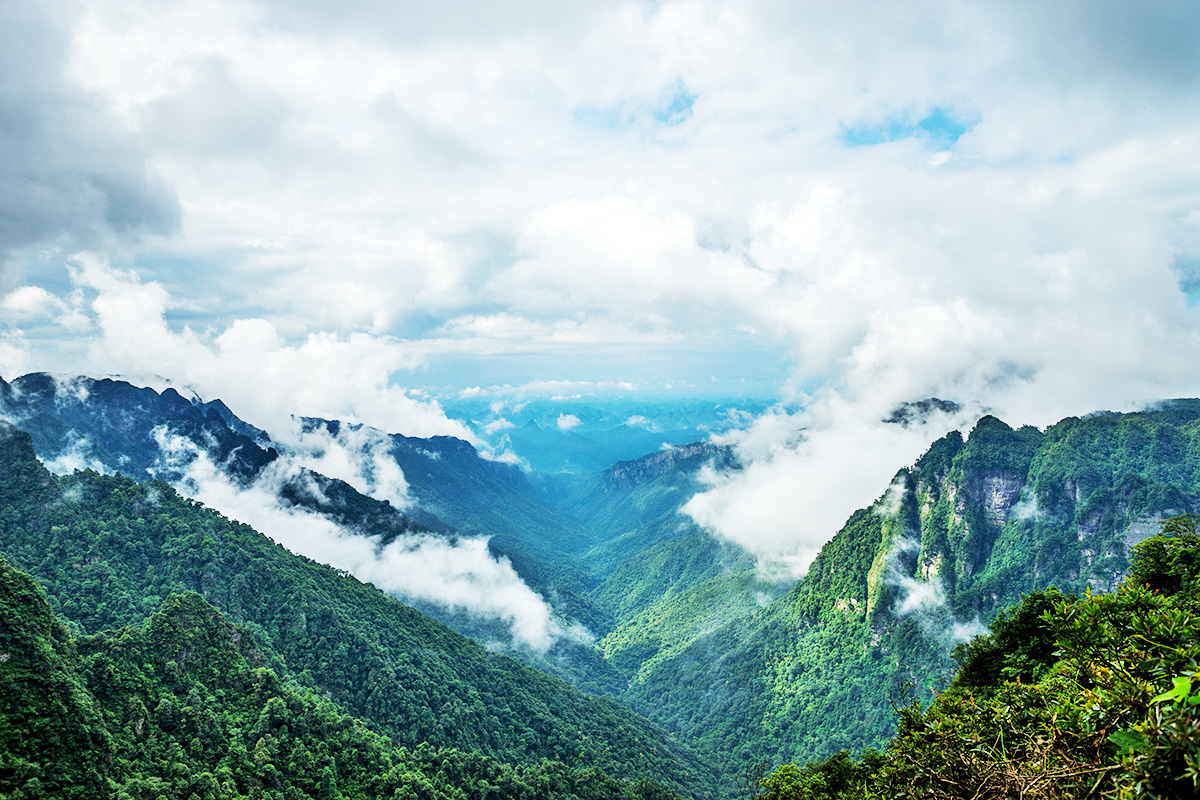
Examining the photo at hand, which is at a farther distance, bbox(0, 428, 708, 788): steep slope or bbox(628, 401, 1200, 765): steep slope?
bbox(628, 401, 1200, 765): steep slope

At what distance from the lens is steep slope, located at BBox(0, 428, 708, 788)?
80625mm

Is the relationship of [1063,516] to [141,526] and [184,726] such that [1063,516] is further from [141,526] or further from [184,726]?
[141,526]

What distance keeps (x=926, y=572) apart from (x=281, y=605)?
14649cm

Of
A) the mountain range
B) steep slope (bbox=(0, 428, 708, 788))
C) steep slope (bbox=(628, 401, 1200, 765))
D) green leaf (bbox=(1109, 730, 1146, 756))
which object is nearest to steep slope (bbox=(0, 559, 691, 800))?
the mountain range

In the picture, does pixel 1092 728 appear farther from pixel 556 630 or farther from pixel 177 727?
pixel 556 630

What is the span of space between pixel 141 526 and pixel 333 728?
54997 millimetres

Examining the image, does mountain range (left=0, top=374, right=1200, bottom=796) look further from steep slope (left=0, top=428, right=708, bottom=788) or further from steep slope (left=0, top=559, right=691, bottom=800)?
steep slope (left=0, top=559, right=691, bottom=800)

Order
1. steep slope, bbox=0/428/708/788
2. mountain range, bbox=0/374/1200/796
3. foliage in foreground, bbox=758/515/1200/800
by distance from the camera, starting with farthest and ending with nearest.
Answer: mountain range, bbox=0/374/1200/796, steep slope, bbox=0/428/708/788, foliage in foreground, bbox=758/515/1200/800

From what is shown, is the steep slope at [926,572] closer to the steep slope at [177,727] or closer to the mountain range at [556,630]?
the mountain range at [556,630]

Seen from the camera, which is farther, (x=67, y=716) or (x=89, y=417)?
(x=89, y=417)

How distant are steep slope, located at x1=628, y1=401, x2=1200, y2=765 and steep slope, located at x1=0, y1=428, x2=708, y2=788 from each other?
5055cm

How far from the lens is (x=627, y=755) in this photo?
107938mm

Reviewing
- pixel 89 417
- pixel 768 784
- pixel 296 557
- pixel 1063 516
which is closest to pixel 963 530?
pixel 1063 516

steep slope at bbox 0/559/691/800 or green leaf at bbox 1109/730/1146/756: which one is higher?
green leaf at bbox 1109/730/1146/756
